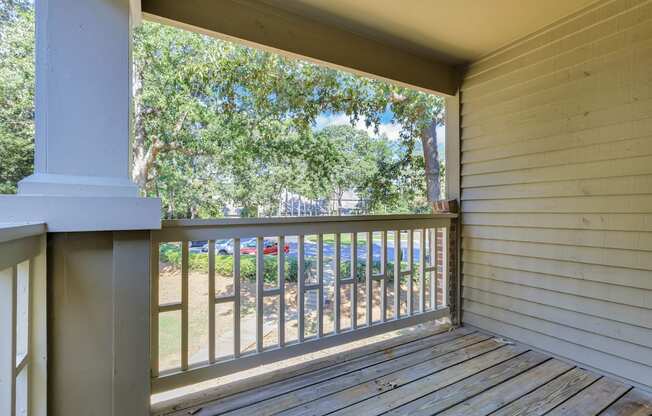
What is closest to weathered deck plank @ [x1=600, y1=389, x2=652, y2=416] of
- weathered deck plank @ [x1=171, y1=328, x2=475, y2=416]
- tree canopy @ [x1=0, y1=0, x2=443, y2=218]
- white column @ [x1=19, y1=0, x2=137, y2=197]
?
weathered deck plank @ [x1=171, y1=328, x2=475, y2=416]

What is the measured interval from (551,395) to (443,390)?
611 mm

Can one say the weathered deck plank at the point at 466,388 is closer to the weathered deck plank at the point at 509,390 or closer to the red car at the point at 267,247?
the weathered deck plank at the point at 509,390

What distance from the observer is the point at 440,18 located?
2207 mm

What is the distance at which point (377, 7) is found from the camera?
2.08 metres

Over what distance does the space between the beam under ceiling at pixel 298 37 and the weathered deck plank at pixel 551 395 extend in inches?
93.2

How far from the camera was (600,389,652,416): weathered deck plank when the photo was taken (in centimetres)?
166

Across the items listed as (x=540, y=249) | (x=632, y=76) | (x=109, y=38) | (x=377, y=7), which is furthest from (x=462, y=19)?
(x=109, y=38)

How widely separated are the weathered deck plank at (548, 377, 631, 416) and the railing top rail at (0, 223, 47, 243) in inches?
94.0

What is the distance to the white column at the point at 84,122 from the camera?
3.62 ft

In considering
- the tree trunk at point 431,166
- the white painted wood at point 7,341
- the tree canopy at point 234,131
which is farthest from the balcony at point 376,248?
the tree canopy at point 234,131

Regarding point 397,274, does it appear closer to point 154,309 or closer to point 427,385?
point 427,385

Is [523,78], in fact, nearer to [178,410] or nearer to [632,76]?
[632,76]

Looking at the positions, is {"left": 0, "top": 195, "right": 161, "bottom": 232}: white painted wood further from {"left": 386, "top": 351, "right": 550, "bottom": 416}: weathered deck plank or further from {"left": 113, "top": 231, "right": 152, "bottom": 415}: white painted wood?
{"left": 386, "top": 351, "right": 550, "bottom": 416}: weathered deck plank

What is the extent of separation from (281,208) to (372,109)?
56.3 inches
